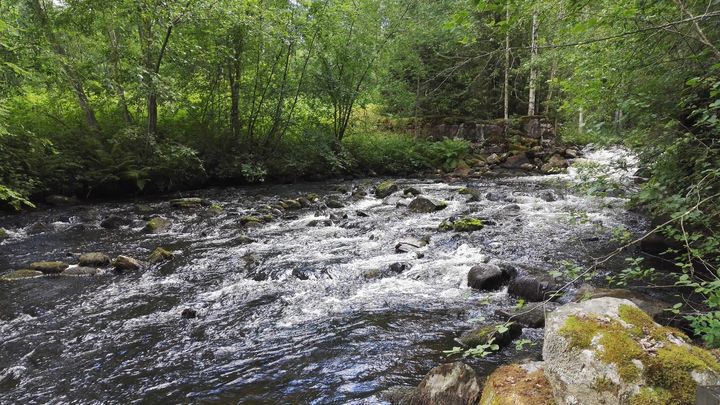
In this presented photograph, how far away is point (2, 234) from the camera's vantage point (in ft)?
33.6

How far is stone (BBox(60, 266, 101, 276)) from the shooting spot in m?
7.96

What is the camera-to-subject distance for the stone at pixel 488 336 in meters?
4.97

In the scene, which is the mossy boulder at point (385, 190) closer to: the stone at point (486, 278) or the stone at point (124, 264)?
the stone at point (486, 278)

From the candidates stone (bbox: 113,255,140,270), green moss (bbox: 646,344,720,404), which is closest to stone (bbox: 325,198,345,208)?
stone (bbox: 113,255,140,270)

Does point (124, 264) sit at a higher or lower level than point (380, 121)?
lower

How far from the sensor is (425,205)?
520 inches

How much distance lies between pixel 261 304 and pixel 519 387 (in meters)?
4.44

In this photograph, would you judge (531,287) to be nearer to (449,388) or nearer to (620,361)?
(449,388)

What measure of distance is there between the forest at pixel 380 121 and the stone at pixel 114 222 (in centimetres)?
21

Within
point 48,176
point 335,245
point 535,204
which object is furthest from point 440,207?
point 48,176

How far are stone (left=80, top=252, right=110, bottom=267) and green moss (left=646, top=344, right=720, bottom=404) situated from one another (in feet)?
30.1

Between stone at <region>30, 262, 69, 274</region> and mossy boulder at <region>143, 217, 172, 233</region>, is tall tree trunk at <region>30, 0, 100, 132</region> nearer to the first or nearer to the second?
mossy boulder at <region>143, 217, 172, 233</region>

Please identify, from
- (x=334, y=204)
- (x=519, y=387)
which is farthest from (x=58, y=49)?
(x=519, y=387)

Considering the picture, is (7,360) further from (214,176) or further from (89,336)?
(214,176)
